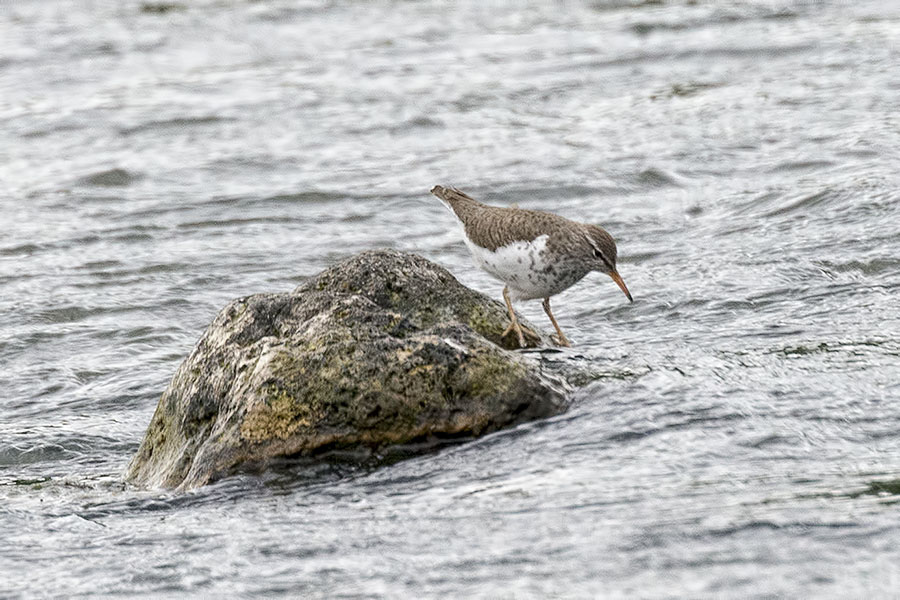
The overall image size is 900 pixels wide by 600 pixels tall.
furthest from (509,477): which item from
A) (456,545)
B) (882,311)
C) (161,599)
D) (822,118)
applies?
(822,118)

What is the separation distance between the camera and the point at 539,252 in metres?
7.85

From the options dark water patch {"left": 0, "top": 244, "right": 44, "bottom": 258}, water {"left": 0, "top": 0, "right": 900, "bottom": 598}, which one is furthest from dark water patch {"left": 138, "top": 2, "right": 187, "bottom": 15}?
dark water patch {"left": 0, "top": 244, "right": 44, "bottom": 258}

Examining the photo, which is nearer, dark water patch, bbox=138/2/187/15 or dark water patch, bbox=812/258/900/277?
dark water patch, bbox=812/258/900/277

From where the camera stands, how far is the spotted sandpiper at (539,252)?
788 cm

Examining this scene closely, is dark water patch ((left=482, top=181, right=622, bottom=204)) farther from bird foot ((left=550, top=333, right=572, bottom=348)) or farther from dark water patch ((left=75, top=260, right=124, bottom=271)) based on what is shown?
bird foot ((left=550, top=333, right=572, bottom=348))

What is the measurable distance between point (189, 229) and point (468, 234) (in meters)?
4.94

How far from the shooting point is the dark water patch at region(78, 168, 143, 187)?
14219 mm

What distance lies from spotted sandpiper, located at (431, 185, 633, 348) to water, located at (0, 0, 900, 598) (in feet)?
1.82

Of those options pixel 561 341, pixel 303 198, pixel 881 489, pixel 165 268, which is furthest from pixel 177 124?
pixel 881 489

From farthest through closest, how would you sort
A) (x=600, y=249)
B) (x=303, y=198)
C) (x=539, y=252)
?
(x=303, y=198) < (x=600, y=249) < (x=539, y=252)

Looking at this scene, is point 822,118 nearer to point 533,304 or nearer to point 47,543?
point 533,304

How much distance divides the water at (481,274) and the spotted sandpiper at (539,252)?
55cm

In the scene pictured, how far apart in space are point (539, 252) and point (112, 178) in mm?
7899

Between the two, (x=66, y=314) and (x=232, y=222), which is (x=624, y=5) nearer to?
(x=232, y=222)
